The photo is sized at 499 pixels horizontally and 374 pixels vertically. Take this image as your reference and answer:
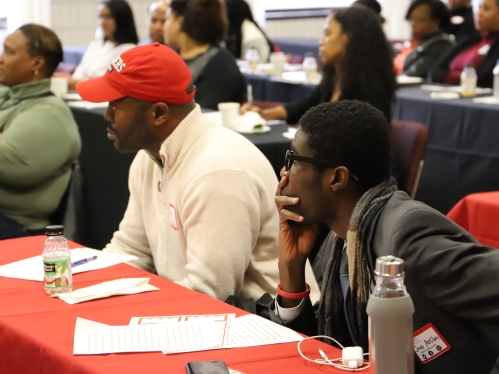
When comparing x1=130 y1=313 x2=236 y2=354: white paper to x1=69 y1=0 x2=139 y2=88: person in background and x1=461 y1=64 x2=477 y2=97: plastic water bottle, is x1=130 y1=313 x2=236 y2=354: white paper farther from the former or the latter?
x1=69 y1=0 x2=139 y2=88: person in background

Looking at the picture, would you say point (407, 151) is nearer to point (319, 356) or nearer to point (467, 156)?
point (467, 156)

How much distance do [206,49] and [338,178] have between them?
2.98m

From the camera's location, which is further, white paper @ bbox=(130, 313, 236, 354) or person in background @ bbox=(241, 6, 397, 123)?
person in background @ bbox=(241, 6, 397, 123)

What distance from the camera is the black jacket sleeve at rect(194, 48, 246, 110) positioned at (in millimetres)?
4312

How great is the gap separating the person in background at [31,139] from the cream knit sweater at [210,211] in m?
0.87

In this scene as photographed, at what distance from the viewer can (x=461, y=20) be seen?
761cm

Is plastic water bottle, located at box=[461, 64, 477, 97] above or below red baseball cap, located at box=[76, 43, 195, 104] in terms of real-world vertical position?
below

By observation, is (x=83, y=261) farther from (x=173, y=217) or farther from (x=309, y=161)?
(x=309, y=161)

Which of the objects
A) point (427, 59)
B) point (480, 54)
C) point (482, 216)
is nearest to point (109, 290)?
point (482, 216)

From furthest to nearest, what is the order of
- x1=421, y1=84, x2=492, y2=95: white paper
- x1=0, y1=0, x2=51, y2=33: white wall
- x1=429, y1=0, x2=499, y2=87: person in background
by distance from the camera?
x1=0, y1=0, x2=51, y2=33: white wall
x1=429, y1=0, x2=499, y2=87: person in background
x1=421, y1=84, x2=492, y2=95: white paper

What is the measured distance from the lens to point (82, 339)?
158 cm

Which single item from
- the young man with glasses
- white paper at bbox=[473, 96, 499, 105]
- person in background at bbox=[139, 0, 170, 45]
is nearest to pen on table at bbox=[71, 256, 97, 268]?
the young man with glasses

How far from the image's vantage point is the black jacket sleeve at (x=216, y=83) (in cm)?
431

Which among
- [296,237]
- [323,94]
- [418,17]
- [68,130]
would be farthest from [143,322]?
[418,17]
